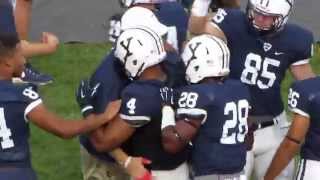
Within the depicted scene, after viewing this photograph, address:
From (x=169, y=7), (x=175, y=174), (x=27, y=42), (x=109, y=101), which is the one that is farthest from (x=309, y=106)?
(x=27, y=42)

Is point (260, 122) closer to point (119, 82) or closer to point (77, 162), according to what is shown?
point (119, 82)

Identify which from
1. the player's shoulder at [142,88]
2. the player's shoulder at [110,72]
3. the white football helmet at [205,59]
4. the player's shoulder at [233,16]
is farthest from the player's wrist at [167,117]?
the player's shoulder at [233,16]

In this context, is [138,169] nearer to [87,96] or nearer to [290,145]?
[87,96]

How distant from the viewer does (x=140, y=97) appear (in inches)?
231

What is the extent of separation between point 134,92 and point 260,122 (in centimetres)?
118

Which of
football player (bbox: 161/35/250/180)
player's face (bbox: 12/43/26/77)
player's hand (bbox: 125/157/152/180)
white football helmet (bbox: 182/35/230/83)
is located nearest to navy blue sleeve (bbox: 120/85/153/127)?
football player (bbox: 161/35/250/180)

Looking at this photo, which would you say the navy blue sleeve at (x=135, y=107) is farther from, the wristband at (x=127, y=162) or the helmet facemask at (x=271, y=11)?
the helmet facemask at (x=271, y=11)

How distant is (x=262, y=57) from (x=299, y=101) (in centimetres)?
68

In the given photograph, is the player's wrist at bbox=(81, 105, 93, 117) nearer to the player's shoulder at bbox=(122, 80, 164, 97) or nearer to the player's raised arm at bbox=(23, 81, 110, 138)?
the player's raised arm at bbox=(23, 81, 110, 138)

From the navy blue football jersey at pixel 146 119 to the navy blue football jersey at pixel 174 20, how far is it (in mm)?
865

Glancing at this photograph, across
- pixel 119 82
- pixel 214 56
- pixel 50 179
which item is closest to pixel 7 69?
pixel 119 82

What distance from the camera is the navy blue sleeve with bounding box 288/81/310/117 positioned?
19.8ft

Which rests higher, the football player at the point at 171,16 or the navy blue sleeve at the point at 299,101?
the football player at the point at 171,16

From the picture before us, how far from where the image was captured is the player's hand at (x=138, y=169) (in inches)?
235
